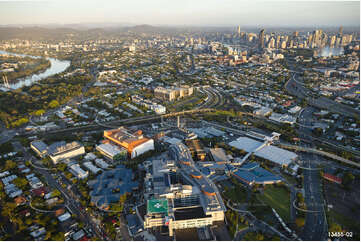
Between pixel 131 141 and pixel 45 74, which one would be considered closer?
pixel 131 141

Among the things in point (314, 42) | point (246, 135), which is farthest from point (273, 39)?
point (246, 135)

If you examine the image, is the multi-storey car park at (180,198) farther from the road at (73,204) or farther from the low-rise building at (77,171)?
the low-rise building at (77,171)

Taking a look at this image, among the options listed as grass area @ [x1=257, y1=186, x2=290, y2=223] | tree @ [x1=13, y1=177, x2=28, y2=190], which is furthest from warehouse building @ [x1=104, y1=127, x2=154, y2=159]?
grass area @ [x1=257, y1=186, x2=290, y2=223]

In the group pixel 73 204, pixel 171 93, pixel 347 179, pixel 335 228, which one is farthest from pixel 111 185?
pixel 171 93

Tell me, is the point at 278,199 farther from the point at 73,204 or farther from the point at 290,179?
the point at 73,204

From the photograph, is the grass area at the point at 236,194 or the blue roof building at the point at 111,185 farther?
the grass area at the point at 236,194

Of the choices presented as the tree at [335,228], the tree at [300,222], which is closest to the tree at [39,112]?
the tree at [300,222]

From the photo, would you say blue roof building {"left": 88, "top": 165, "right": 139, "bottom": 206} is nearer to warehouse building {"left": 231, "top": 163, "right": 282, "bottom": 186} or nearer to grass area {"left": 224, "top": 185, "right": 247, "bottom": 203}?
grass area {"left": 224, "top": 185, "right": 247, "bottom": 203}
